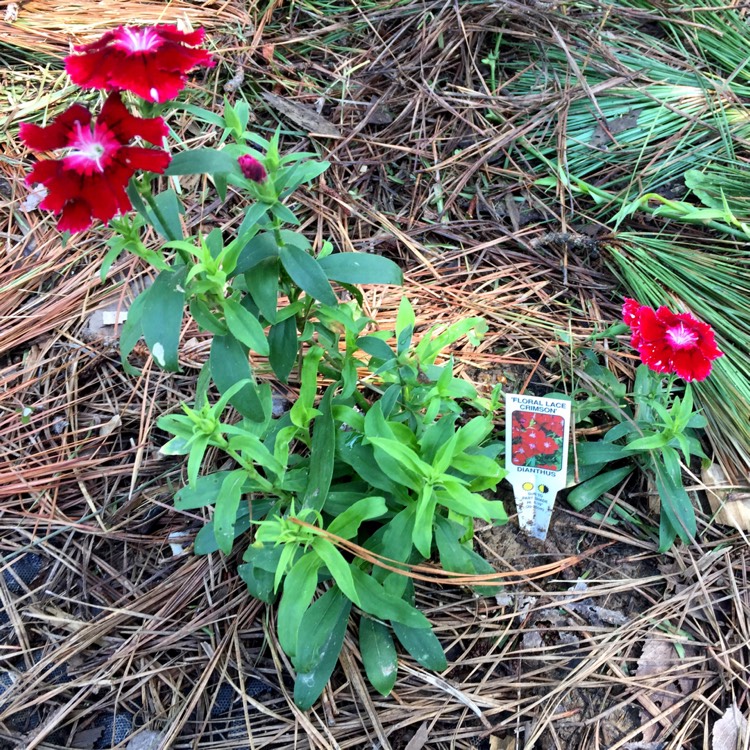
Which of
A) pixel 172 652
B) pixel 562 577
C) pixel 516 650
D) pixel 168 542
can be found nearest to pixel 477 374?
pixel 562 577

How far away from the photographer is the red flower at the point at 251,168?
4.44 feet

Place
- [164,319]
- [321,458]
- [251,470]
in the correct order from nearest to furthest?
[164,319]
[251,470]
[321,458]

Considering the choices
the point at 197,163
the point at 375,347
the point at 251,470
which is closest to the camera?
the point at 197,163

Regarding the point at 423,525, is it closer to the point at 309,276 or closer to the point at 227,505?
the point at 227,505

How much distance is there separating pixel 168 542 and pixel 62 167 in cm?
129

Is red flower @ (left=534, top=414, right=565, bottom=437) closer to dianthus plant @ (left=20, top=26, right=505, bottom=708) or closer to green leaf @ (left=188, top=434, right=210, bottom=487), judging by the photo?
dianthus plant @ (left=20, top=26, right=505, bottom=708)

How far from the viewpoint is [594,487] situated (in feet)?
6.76

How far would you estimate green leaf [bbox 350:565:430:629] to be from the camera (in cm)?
159

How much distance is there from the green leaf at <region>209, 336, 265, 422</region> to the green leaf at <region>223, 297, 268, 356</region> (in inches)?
2.5

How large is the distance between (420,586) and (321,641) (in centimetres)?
38

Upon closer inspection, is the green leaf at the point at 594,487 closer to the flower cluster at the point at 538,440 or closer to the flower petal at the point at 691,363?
the flower cluster at the point at 538,440

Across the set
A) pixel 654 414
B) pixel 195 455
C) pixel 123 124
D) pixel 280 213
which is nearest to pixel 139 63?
pixel 123 124

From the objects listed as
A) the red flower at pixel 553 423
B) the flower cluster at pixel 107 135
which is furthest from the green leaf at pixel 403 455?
the flower cluster at pixel 107 135

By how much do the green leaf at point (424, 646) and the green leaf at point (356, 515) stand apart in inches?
14.8
